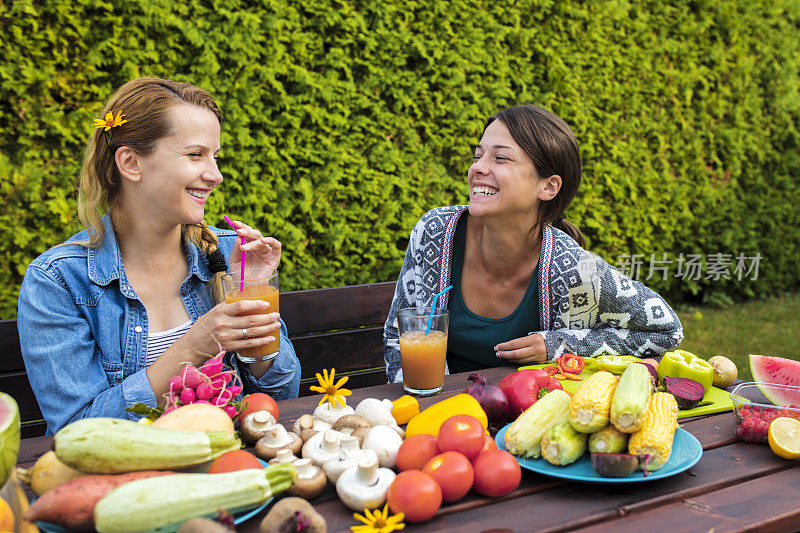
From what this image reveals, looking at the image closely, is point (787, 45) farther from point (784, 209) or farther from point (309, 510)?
point (309, 510)

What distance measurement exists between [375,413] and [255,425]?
0.98 feet

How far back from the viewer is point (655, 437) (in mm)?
1332

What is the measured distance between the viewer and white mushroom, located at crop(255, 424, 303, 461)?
1413mm

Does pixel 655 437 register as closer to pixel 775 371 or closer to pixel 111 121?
pixel 775 371

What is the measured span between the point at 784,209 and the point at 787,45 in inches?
73.0

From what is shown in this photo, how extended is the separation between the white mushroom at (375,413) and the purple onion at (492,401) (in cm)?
24

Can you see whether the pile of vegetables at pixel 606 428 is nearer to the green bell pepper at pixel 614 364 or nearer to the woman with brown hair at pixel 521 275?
the green bell pepper at pixel 614 364

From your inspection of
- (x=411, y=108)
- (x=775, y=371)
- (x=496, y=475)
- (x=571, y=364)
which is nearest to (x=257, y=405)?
(x=496, y=475)

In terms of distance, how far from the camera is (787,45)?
7020mm

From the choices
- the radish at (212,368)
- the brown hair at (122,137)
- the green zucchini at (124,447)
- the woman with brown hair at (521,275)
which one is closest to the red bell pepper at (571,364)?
the woman with brown hair at (521,275)

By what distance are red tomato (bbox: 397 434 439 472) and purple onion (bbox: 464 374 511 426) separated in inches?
12.4

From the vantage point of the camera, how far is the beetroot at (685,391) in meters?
1.77

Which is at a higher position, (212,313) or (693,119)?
(693,119)

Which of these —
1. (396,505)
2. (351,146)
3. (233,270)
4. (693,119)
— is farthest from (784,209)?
(396,505)
